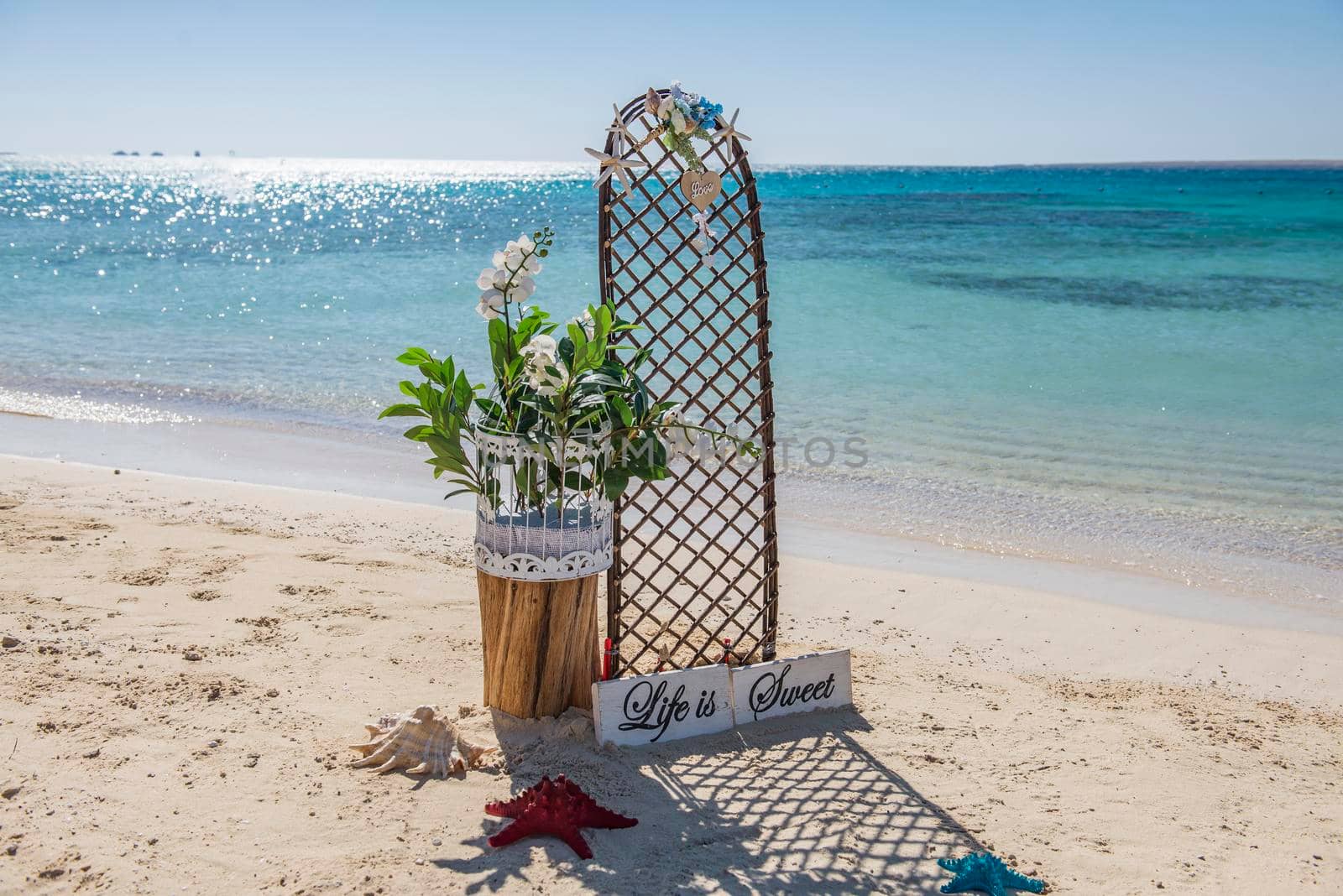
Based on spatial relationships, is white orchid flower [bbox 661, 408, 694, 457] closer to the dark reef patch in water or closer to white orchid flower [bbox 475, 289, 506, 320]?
white orchid flower [bbox 475, 289, 506, 320]

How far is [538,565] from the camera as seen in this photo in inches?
119

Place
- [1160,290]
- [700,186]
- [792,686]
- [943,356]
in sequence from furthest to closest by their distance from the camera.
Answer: [1160,290] < [943,356] < [792,686] < [700,186]

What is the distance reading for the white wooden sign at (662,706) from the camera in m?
3.17

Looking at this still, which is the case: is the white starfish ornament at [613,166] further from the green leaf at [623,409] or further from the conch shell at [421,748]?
the conch shell at [421,748]

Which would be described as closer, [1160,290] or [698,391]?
[698,391]

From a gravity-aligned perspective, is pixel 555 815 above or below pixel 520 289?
below

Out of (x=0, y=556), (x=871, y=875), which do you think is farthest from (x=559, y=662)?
(x=0, y=556)

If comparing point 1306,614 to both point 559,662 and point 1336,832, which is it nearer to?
point 1336,832

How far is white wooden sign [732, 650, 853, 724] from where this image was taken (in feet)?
11.2

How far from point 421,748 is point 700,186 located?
1.83m

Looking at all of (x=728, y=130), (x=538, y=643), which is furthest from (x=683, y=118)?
(x=538, y=643)

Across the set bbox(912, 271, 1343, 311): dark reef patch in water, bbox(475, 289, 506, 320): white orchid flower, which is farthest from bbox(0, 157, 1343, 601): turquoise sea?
bbox(475, 289, 506, 320): white orchid flower

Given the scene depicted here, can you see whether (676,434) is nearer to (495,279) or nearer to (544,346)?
(544,346)

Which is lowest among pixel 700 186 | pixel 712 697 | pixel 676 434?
pixel 712 697
